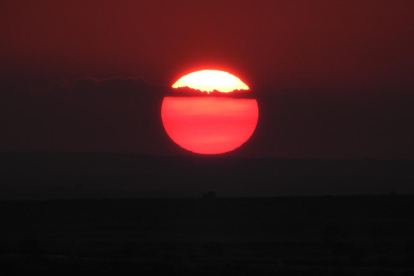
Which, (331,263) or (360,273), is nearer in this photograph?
(360,273)

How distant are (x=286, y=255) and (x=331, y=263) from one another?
484 centimetres

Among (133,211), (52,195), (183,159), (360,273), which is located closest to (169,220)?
(133,211)

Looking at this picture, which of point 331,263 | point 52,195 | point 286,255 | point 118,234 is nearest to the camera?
point 331,263

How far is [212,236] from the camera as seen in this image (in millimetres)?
53594

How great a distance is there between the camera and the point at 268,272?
32.8 meters

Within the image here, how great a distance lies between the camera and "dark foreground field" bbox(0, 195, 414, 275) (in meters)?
34.7

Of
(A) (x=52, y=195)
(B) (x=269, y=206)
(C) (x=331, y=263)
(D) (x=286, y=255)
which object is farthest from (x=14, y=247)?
(A) (x=52, y=195)

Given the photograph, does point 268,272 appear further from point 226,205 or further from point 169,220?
point 226,205

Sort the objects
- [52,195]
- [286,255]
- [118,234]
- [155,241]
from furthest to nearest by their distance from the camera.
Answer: [52,195] → [118,234] → [155,241] → [286,255]

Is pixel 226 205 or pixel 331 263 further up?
pixel 226 205

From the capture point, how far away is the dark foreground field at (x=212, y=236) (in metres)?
34.7

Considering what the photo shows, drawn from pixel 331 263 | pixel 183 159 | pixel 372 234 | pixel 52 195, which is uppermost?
pixel 183 159

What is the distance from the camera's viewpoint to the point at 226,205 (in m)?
67.8

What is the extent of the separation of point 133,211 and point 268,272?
35.7 metres
